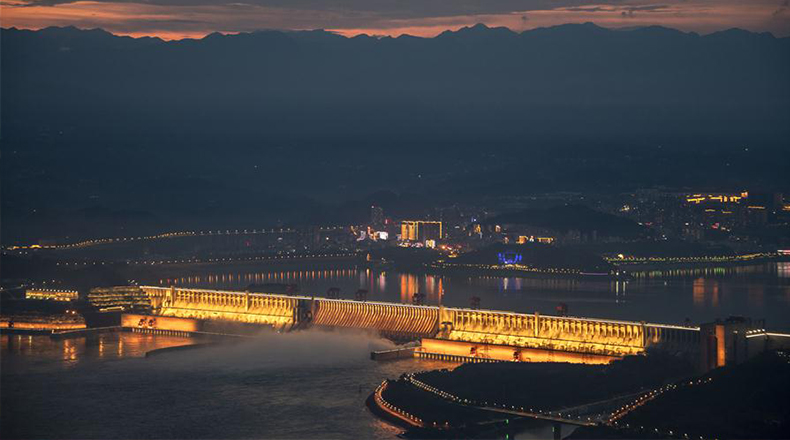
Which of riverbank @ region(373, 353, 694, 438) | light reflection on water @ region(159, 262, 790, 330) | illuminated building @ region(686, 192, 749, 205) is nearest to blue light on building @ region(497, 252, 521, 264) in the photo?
light reflection on water @ region(159, 262, 790, 330)

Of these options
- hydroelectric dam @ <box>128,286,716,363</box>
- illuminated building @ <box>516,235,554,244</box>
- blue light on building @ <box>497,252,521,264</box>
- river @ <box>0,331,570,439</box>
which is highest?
illuminated building @ <box>516,235,554,244</box>

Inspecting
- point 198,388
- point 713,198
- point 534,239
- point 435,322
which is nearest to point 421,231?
point 534,239

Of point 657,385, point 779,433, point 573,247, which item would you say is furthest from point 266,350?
point 573,247

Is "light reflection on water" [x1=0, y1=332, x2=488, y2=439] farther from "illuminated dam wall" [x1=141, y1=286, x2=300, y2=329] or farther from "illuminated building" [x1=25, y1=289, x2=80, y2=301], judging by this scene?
"illuminated building" [x1=25, y1=289, x2=80, y2=301]

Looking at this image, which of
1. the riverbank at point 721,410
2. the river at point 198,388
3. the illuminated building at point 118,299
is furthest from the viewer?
the illuminated building at point 118,299

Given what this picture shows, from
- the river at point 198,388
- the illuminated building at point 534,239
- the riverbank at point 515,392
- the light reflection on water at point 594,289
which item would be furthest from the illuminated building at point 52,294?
the illuminated building at point 534,239

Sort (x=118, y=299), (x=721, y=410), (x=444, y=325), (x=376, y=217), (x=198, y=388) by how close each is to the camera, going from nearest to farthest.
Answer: (x=721, y=410), (x=198, y=388), (x=444, y=325), (x=118, y=299), (x=376, y=217)

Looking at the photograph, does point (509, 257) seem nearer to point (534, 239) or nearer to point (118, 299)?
point (534, 239)

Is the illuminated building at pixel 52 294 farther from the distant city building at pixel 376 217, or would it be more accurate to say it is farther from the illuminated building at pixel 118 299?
the distant city building at pixel 376 217
